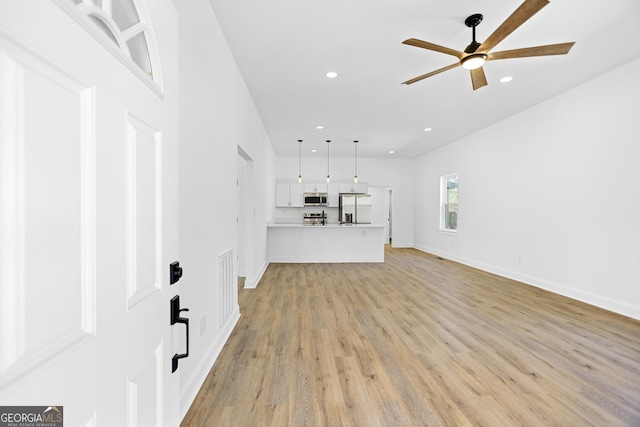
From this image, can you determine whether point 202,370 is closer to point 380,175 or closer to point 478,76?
point 478,76

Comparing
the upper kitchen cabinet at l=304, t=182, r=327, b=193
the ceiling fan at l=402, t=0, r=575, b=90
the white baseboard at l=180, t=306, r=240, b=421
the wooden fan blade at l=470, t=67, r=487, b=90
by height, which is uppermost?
the ceiling fan at l=402, t=0, r=575, b=90

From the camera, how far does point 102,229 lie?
634mm

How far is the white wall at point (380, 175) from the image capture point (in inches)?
344

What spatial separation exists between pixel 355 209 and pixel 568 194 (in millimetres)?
4796

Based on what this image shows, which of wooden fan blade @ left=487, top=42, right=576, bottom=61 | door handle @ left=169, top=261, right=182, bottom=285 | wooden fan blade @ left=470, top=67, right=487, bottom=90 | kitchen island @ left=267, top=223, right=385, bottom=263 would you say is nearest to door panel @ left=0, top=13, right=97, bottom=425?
door handle @ left=169, top=261, right=182, bottom=285

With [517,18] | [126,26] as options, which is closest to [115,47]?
[126,26]

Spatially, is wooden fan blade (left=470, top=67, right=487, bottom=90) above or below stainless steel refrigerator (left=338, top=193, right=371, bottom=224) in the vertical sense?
above

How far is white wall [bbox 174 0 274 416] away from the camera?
5.91 feet

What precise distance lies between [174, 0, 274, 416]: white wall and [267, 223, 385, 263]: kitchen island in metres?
3.71

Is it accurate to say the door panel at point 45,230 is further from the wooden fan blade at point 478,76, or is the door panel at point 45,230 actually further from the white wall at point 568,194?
the white wall at point 568,194

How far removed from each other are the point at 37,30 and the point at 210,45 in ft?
7.21

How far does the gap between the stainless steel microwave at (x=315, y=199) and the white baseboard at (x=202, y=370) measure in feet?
18.6

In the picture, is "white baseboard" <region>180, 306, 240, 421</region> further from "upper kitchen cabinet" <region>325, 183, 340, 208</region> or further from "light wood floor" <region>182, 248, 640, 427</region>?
"upper kitchen cabinet" <region>325, 183, 340, 208</region>

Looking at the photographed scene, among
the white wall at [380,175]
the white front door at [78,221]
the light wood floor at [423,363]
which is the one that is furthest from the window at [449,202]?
the white front door at [78,221]
